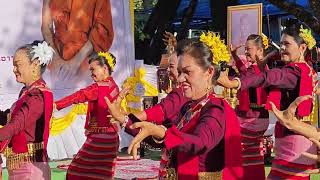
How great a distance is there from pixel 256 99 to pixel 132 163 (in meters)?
2.97

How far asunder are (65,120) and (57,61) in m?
0.92

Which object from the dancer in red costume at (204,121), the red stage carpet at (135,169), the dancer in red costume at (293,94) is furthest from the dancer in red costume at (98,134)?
the dancer in red costume at (204,121)

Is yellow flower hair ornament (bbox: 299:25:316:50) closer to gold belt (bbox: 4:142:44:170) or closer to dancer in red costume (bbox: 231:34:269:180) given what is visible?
dancer in red costume (bbox: 231:34:269:180)

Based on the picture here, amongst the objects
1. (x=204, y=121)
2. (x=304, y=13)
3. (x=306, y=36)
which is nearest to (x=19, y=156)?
(x=204, y=121)

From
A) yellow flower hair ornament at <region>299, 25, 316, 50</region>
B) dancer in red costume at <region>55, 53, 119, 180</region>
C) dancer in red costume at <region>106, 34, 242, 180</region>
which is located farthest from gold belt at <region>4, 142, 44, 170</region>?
yellow flower hair ornament at <region>299, 25, 316, 50</region>

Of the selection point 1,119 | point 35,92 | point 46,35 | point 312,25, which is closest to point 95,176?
point 1,119

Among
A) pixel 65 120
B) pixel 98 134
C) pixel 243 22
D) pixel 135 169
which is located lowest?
pixel 135 169

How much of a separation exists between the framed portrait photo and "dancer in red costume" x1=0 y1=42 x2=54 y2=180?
5145 mm

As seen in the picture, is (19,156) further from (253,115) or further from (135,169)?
(135,169)

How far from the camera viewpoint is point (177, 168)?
3.64 metres

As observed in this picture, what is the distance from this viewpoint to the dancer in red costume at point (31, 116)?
15.8 feet

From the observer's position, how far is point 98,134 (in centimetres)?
691

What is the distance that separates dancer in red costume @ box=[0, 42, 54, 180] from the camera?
15.8 feet

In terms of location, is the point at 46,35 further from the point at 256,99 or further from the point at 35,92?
the point at 35,92
